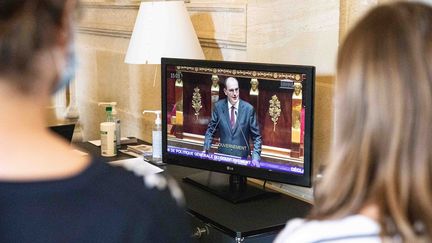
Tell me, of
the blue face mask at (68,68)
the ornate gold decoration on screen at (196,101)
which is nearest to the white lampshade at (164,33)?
the ornate gold decoration on screen at (196,101)

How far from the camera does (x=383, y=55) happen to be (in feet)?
3.02

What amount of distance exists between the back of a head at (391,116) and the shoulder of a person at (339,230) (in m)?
0.01

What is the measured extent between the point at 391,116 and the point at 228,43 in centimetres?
168

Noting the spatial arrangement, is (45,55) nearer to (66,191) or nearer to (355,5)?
(66,191)

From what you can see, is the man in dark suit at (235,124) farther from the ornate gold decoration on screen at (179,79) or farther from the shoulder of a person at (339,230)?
the shoulder of a person at (339,230)

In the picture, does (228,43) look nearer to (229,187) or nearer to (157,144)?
(157,144)

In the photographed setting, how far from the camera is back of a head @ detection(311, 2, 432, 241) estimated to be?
92 cm

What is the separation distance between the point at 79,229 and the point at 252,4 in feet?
5.71

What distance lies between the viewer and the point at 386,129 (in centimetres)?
93

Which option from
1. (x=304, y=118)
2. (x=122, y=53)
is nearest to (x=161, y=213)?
(x=304, y=118)

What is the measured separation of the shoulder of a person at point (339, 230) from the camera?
933 millimetres

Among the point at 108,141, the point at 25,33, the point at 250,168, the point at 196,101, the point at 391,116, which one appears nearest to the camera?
the point at 25,33

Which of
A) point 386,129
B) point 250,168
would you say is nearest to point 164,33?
point 250,168

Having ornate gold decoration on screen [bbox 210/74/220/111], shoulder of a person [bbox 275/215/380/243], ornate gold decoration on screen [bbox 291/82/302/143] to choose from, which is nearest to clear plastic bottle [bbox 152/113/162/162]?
ornate gold decoration on screen [bbox 210/74/220/111]
